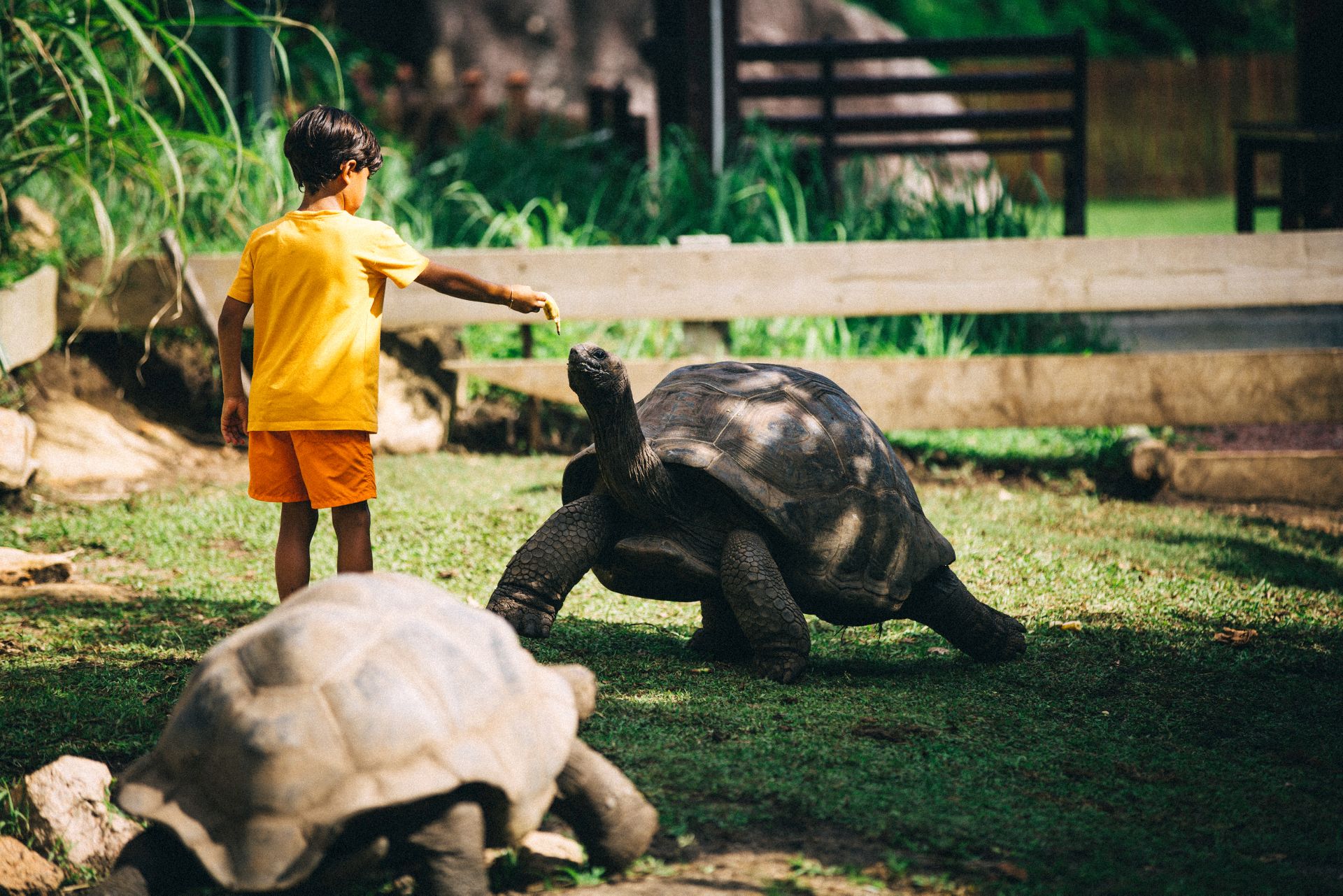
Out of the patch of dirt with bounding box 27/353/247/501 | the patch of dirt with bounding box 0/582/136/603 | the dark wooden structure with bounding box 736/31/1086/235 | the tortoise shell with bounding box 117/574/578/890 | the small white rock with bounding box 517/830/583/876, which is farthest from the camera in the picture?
the dark wooden structure with bounding box 736/31/1086/235

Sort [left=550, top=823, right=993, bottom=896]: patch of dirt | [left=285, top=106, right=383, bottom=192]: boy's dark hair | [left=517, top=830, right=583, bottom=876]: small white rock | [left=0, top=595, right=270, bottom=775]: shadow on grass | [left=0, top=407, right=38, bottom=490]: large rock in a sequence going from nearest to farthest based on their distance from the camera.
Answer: [left=550, top=823, right=993, bottom=896]: patch of dirt < [left=517, top=830, right=583, bottom=876]: small white rock < [left=0, top=595, right=270, bottom=775]: shadow on grass < [left=285, top=106, right=383, bottom=192]: boy's dark hair < [left=0, top=407, right=38, bottom=490]: large rock

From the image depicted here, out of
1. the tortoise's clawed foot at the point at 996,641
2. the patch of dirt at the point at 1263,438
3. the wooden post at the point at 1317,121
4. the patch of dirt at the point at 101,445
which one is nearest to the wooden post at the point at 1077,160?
the wooden post at the point at 1317,121

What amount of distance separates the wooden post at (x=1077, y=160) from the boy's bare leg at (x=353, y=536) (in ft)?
22.1

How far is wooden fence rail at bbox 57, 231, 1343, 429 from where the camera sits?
682 centimetres

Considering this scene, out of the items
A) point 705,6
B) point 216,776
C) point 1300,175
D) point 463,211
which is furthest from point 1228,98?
point 216,776

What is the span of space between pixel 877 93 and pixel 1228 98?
1674cm

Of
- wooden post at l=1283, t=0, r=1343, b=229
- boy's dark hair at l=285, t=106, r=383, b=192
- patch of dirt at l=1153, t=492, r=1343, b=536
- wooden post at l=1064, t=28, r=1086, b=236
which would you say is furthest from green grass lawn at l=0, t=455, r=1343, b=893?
wooden post at l=1283, t=0, r=1343, b=229

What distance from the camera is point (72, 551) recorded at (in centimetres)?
498

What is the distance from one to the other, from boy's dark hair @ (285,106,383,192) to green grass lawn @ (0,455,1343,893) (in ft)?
5.26

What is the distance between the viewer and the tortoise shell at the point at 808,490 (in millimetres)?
3764

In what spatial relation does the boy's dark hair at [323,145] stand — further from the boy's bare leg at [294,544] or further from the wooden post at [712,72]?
the wooden post at [712,72]

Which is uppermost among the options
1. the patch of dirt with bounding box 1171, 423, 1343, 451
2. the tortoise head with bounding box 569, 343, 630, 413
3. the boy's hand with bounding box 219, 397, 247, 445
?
the tortoise head with bounding box 569, 343, 630, 413

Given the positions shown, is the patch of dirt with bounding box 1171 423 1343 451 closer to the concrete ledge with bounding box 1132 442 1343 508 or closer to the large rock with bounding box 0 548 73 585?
the concrete ledge with bounding box 1132 442 1343 508

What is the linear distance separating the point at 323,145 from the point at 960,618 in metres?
2.51
